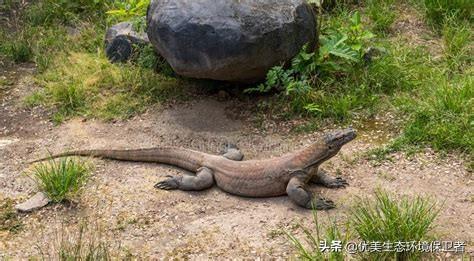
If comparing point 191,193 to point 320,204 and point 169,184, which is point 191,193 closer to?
point 169,184

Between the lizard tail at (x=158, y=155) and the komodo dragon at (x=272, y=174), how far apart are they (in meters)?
0.01

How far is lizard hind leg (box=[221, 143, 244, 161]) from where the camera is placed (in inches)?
285

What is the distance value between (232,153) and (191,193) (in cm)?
69

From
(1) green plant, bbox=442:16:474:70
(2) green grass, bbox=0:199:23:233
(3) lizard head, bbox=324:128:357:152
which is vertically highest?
(1) green plant, bbox=442:16:474:70

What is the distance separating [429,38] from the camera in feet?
30.8

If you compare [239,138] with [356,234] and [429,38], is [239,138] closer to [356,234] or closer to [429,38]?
[356,234]

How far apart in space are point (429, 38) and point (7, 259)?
247 inches

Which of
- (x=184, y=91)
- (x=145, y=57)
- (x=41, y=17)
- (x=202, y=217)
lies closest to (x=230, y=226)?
(x=202, y=217)

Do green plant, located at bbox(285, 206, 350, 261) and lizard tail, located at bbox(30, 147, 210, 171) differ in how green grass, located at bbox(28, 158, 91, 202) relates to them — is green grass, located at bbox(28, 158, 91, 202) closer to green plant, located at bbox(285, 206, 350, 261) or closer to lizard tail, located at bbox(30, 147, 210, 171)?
lizard tail, located at bbox(30, 147, 210, 171)

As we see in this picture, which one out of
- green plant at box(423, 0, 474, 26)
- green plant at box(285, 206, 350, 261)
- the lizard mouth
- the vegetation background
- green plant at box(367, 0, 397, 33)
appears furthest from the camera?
green plant at box(367, 0, 397, 33)

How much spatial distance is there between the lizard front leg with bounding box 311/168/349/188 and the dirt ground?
76mm

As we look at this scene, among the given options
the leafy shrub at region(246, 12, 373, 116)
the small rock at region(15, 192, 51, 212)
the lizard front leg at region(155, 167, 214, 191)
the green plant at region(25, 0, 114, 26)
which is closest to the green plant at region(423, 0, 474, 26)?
the leafy shrub at region(246, 12, 373, 116)

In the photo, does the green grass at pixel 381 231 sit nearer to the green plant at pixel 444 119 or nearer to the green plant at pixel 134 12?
the green plant at pixel 444 119

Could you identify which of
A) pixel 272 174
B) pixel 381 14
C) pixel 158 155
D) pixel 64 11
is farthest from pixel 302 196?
pixel 64 11
